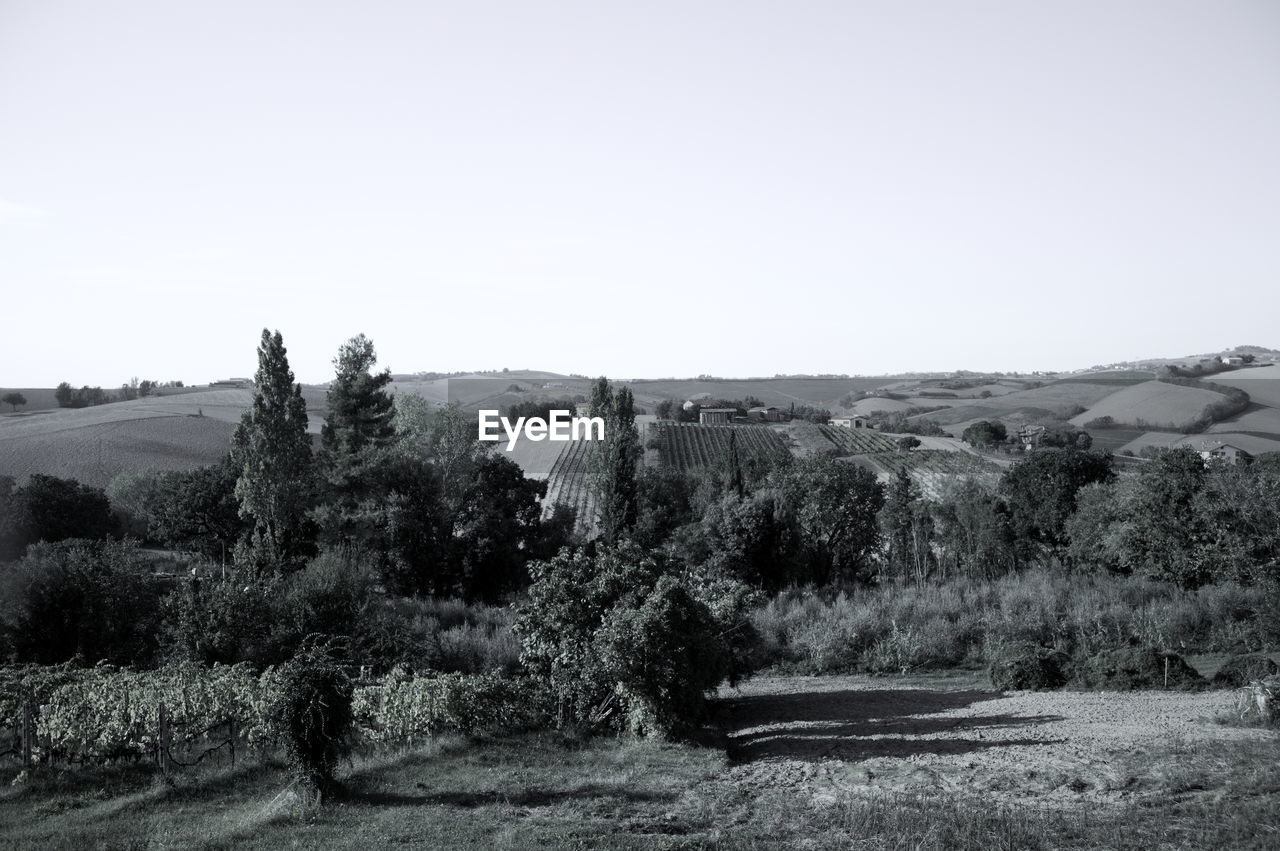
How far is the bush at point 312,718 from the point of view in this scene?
494 inches

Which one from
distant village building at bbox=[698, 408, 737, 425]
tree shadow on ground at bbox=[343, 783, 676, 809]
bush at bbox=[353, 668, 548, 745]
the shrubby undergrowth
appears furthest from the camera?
distant village building at bbox=[698, 408, 737, 425]

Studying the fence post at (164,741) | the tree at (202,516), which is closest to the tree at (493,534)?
the tree at (202,516)

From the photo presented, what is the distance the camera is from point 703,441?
3410 inches

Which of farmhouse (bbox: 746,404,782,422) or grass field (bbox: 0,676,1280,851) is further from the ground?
farmhouse (bbox: 746,404,782,422)

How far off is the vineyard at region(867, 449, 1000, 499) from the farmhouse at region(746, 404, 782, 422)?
40.9 metres

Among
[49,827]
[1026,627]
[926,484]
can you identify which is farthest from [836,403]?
[49,827]

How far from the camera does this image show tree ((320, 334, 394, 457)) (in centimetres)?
4359

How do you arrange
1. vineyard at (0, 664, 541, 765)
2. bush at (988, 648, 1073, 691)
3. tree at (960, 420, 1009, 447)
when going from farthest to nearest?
tree at (960, 420, 1009, 447) < bush at (988, 648, 1073, 691) < vineyard at (0, 664, 541, 765)

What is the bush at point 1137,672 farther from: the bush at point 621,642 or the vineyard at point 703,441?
the vineyard at point 703,441

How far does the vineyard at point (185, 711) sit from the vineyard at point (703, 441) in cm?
5351

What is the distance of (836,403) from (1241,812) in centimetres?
13737

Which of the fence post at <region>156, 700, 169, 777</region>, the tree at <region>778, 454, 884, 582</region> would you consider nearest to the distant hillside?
the tree at <region>778, 454, 884, 582</region>

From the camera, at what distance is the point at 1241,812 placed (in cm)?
1176

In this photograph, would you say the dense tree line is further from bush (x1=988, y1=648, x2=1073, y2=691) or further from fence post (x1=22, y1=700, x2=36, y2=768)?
fence post (x1=22, y1=700, x2=36, y2=768)
